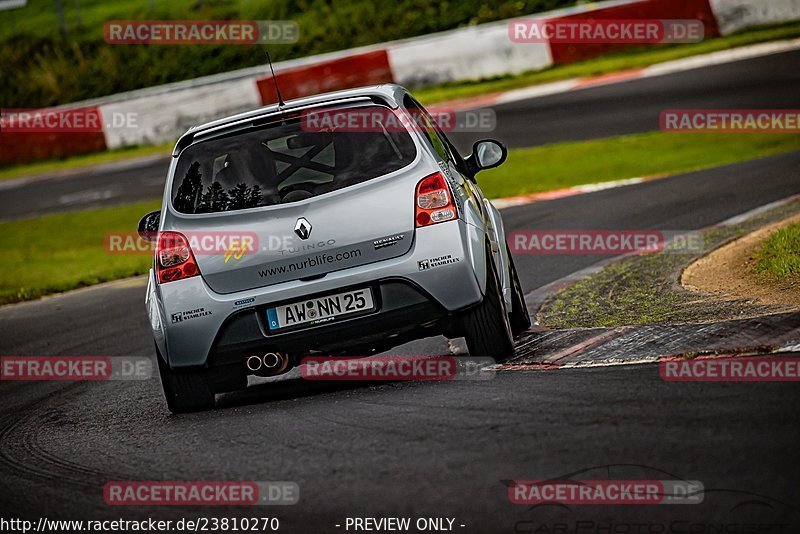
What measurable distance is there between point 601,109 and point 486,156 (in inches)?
504

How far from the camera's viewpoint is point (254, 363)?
6547mm

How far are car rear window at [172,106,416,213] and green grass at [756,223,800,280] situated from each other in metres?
2.55

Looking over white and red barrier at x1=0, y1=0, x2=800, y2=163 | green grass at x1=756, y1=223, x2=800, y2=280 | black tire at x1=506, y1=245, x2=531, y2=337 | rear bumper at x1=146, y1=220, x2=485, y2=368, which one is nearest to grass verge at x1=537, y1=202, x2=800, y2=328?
black tire at x1=506, y1=245, x2=531, y2=337

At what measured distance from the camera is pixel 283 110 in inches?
270

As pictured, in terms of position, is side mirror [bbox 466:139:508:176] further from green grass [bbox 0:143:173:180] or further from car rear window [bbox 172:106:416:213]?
green grass [bbox 0:143:173:180]

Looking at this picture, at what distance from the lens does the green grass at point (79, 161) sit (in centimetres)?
2689

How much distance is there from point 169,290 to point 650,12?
63.5 ft

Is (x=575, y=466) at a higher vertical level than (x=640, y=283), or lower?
higher

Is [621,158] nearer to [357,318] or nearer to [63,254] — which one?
[63,254]

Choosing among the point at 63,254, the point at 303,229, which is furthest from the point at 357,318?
the point at 63,254

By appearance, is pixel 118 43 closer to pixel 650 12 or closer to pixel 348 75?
pixel 348 75

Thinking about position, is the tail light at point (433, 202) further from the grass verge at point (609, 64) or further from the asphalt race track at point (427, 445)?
the grass verge at point (609, 64)

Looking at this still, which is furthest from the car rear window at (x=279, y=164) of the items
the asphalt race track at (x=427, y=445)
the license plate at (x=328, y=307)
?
the asphalt race track at (x=427, y=445)

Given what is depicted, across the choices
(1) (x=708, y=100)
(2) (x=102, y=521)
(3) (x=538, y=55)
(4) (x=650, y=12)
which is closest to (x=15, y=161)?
(3) (x=538, y=55)
